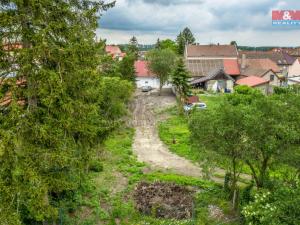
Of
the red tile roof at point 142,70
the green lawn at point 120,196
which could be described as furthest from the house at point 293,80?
the green lawn at point 120,196

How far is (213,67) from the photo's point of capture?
58625 mm

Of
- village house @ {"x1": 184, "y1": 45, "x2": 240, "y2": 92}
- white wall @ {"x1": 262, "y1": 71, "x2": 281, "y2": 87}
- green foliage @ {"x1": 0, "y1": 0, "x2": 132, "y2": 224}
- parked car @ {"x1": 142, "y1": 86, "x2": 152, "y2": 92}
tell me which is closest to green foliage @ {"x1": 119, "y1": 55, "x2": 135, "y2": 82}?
parked car @ {"x1": 142, "y1": 86, "x2": 152, "y2": 92}

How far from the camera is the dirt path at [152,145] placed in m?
24.2

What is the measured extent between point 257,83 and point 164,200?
36.3 metres

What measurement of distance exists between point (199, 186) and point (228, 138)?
6.72 m

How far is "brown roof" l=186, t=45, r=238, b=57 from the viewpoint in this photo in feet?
231

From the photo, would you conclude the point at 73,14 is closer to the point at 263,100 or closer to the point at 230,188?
the point at 263,100

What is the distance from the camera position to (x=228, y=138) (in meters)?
14.9

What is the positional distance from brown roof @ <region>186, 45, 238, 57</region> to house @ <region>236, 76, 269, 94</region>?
19.6 meters

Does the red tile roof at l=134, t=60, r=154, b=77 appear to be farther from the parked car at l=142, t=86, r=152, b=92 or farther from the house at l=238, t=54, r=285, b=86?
the house at l=238, t=54, r=285, b=86

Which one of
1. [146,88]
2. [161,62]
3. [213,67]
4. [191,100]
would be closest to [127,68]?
[161,62]

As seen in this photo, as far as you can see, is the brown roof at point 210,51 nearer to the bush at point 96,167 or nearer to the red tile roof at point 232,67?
the red tile roof at point 232,67

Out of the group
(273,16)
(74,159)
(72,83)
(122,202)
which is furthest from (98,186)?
(273,16)

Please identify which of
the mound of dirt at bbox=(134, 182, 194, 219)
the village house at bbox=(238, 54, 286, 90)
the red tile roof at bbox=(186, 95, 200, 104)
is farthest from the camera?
the village house at bbox=(238, 54, 286, 90)
